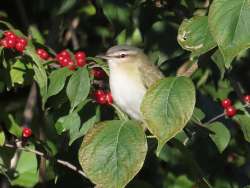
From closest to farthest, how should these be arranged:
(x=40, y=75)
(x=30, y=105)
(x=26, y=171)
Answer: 1. (x=40, y=75)
2. (x=26, y=171)
3. (x=30, y=105)

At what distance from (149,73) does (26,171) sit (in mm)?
1431

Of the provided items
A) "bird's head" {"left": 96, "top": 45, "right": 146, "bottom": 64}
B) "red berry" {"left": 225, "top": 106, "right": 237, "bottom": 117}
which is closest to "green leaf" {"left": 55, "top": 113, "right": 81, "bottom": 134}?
"bird's head" {"left": 96, "top": 45, "right": 146, "bottom": 64}

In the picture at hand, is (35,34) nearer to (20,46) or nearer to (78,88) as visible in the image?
(20,46)

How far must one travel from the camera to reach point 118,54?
5488 millimetres

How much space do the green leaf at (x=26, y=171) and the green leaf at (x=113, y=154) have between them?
2.05 metres

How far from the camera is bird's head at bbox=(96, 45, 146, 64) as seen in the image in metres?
5.47

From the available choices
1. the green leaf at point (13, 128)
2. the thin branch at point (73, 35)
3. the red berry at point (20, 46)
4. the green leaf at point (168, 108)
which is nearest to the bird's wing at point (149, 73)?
the green leaf at point (13, 128)

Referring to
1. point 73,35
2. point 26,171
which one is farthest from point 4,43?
point 73,35

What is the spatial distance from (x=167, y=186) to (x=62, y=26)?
2049 millimetres

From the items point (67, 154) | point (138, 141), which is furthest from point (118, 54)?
point (138, 141)

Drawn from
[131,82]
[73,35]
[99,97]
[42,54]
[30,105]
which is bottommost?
[30,105]

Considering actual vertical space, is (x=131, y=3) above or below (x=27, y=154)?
above

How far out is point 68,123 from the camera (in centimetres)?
449

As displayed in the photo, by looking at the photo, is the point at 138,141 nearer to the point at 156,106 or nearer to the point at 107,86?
the point at 156,106
